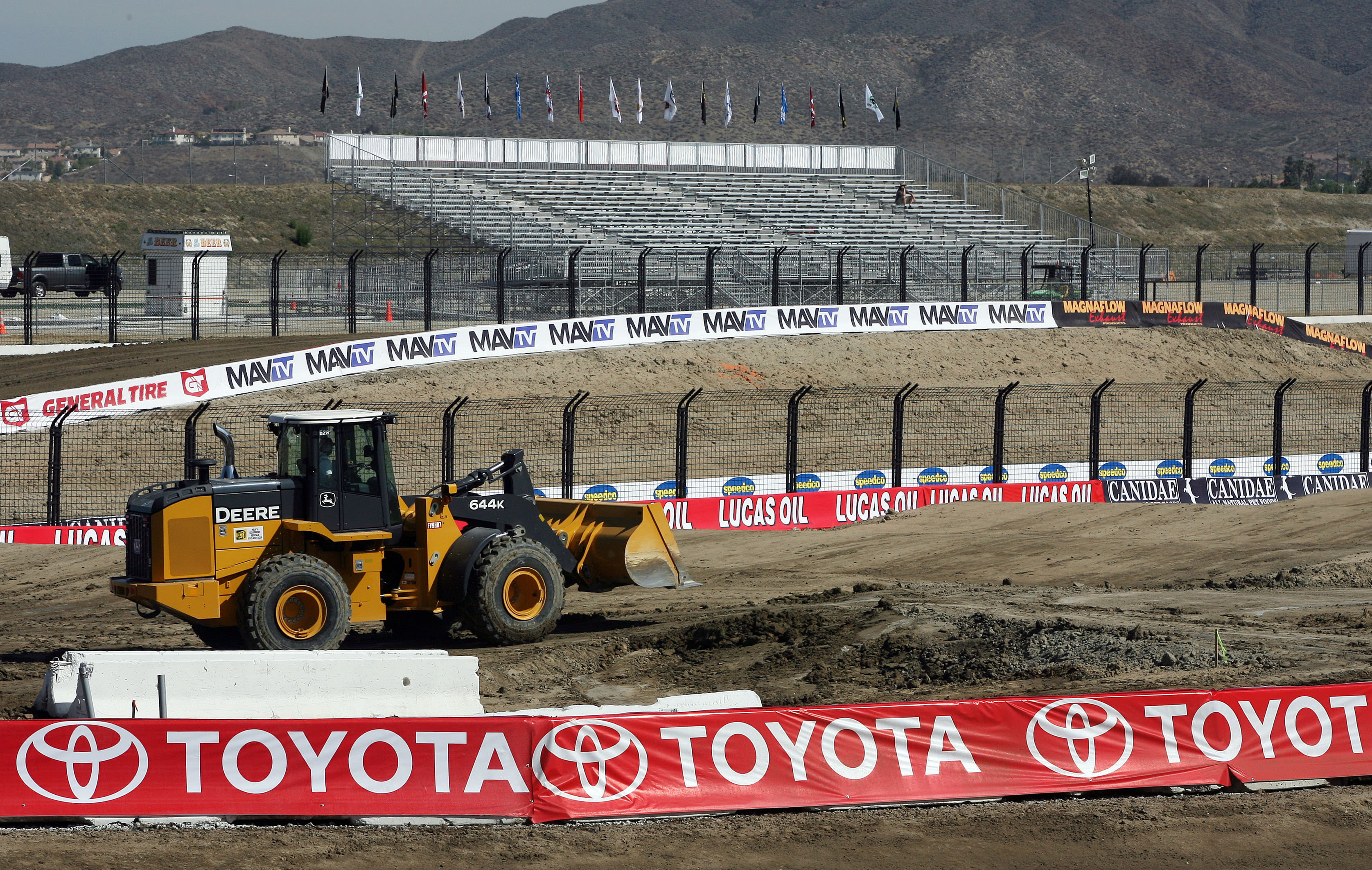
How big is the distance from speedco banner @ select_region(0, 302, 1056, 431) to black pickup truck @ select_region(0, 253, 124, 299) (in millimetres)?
17735

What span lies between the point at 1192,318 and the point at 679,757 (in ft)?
111

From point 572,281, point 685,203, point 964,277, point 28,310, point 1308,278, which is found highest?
point 685,203

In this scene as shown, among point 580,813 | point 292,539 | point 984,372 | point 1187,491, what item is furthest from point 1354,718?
point 984,372

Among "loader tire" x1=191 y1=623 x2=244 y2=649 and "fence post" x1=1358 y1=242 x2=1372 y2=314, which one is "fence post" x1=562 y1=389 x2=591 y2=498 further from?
"fence post" x1=1358 y1=242 x2=1372 y2=314

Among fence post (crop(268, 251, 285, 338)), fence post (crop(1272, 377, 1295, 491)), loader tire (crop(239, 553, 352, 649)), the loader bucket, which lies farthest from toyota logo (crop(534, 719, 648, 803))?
fence post (crop(268, 251, 285, 338))

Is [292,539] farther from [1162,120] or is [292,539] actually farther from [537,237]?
[1162,120]

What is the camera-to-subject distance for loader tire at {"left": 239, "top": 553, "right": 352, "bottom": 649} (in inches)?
473

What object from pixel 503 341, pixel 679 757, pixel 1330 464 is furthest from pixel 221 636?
pixel 1330 464

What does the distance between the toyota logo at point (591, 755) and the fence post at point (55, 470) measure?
1197cm

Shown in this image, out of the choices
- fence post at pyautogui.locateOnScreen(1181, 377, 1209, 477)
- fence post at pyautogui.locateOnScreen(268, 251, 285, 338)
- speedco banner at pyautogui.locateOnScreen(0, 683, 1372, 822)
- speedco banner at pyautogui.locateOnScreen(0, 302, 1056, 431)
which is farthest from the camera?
fence post at pyautogui.locateOnScreen(268, 251, 285, 338)

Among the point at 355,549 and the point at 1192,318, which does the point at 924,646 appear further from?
the point at 1192,318

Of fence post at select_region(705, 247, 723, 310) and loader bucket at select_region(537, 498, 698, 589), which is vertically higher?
fence post at select_region(705, 247, 723, 310)

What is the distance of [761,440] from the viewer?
2677 cm

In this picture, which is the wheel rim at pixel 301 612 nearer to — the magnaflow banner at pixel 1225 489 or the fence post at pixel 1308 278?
the magnaflow banner at pixel 1225 489
